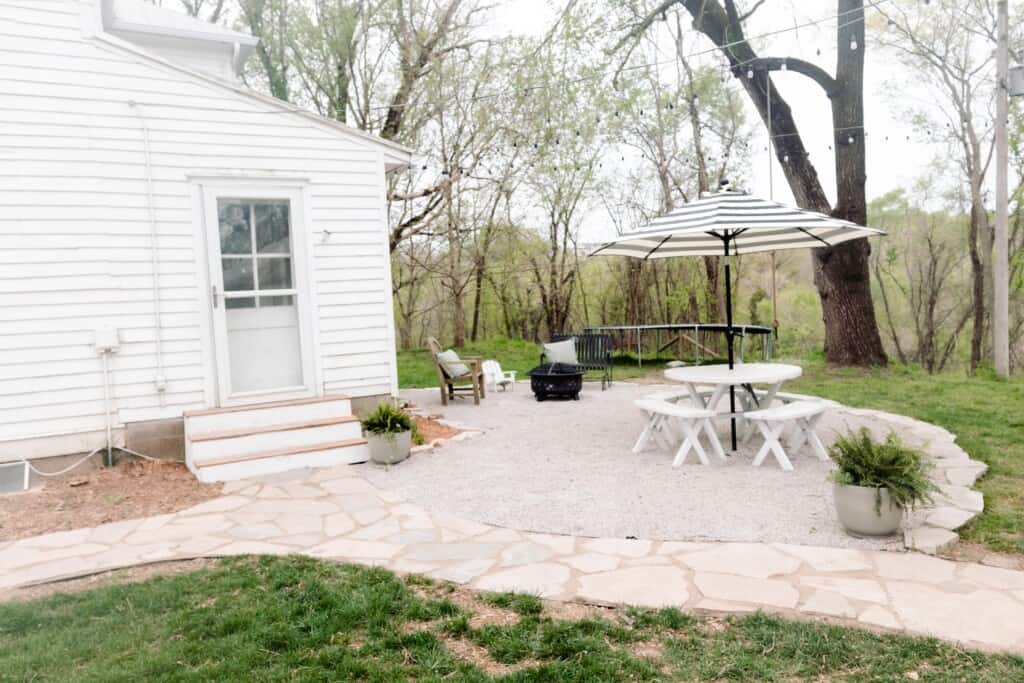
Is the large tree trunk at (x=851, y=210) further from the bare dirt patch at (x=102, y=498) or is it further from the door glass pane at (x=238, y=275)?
the bare dirt patch at (x=102, y=498)

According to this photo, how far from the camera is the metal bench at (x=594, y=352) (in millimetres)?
9000

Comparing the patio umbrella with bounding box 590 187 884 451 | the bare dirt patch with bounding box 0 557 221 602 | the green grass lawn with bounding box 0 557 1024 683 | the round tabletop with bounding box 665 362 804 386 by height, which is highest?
the patio umbrella with bounding box 590 187 884 451

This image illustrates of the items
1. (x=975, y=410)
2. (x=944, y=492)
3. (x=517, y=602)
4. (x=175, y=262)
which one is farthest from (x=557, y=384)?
(x=517, y=602)

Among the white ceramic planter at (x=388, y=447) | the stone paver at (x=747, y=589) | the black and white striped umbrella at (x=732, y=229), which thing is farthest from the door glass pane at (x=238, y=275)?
the stone paver at (x=747, y=589)

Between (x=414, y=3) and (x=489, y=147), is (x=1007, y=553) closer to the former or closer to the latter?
(x=489, y=147)

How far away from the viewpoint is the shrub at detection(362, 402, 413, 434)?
17.1 feet

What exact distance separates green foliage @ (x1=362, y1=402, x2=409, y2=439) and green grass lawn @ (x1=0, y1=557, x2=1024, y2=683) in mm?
2292

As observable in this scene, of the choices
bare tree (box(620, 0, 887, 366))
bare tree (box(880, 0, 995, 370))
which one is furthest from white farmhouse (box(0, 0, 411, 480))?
bare tree (box(880, 0, 995, 370))

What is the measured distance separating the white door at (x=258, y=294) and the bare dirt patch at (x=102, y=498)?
86cm

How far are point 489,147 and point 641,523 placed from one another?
34.0ft

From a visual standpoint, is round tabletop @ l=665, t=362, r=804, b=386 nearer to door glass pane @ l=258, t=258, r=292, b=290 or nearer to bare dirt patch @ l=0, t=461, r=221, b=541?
door glass pane @ l=258, t=258, r=292, b=290

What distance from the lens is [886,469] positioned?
3.29 meters

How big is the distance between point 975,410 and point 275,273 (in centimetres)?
664

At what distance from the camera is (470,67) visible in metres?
12.4
